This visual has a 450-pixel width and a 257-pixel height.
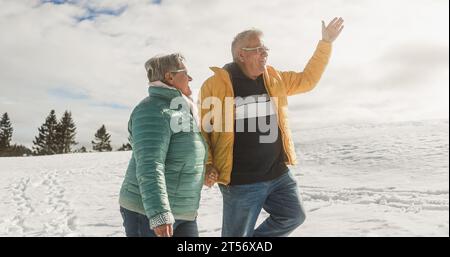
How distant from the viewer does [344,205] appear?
6.51 metres

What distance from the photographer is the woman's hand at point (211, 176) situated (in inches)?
125

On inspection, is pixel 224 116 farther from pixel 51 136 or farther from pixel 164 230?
pixel 51 136

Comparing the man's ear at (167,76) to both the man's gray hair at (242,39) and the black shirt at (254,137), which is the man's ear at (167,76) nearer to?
the black shirt at (254,137)

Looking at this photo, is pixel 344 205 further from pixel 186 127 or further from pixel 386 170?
pixel 186 127

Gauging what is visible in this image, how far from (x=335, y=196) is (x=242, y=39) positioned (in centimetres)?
467

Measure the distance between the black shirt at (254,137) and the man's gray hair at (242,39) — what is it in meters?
0.19

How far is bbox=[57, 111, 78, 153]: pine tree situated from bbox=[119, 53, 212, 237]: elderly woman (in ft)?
199

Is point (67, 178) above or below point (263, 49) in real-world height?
below

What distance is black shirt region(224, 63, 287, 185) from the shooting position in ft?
10.6

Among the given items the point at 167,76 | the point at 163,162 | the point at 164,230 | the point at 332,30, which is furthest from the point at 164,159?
the point at 332,30

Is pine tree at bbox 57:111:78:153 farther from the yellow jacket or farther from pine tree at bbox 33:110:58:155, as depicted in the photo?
the yellow jacket

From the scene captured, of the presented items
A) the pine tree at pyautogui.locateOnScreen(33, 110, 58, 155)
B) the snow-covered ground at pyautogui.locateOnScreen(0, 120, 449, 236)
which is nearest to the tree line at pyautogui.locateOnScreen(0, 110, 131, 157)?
the pine tree at pyautogui.locateOnScreen(33, 110, 58, 155)

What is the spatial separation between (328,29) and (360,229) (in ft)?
8.28

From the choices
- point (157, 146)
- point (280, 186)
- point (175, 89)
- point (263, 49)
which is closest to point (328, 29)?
point (263, 49)
